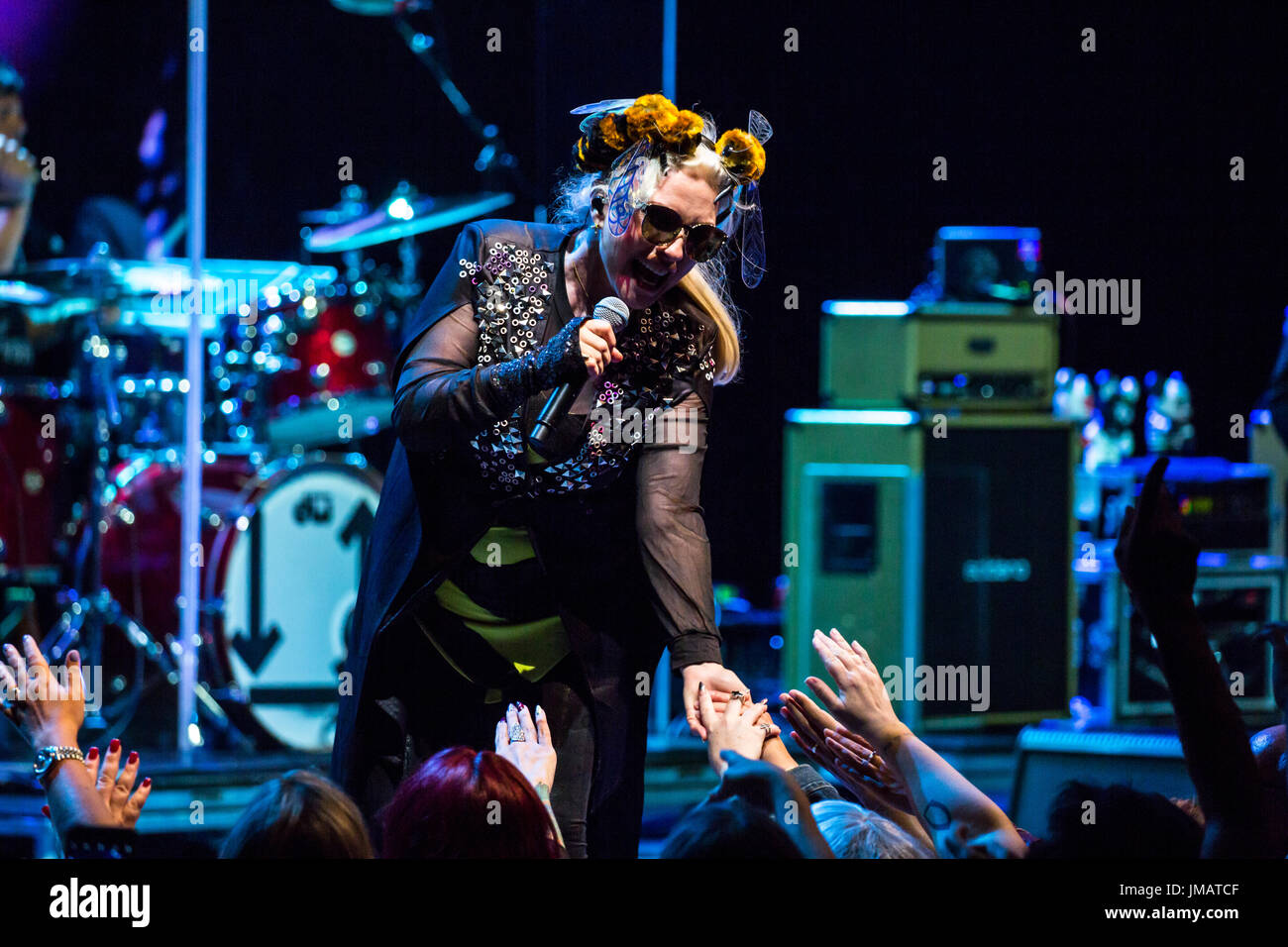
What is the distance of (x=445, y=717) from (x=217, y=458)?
8.14 ft

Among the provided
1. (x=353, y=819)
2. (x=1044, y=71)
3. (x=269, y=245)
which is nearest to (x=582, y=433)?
(x=353, y=819)

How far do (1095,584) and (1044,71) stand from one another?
6.30ft

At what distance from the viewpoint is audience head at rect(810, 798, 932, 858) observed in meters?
1.82

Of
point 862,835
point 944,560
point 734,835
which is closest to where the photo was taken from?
point 734,835

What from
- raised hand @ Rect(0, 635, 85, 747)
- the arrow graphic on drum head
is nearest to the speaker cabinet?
the arrow graphic on drum head

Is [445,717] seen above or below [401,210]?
below

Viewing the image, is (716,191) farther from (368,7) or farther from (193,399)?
(368,7)

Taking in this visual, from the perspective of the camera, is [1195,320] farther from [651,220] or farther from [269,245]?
[651,220]

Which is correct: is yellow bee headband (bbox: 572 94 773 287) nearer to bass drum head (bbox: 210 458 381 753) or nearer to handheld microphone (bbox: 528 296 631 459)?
handheld microphone (bbox: 528 296 631 459)

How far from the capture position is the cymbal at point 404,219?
4.45 meters

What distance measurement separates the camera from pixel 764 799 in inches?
67.9

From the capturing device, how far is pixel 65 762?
6.26 feet

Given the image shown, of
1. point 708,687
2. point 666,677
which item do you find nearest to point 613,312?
point 708,687

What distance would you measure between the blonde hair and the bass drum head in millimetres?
2243
